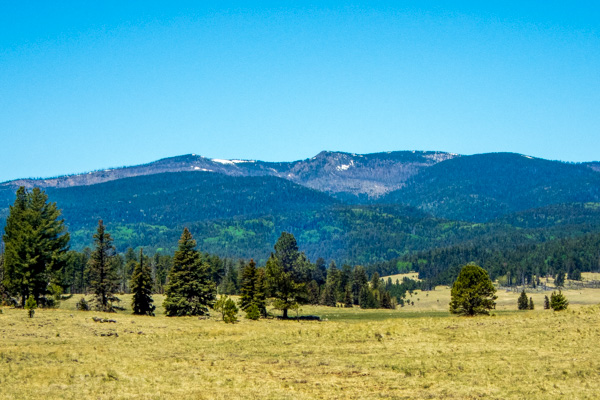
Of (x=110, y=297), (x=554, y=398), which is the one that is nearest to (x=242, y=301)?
(x=110, y=297)

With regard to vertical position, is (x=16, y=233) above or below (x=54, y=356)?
above

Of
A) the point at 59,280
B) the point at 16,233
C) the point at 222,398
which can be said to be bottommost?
the point at 222,398

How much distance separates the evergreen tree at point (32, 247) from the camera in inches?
2680

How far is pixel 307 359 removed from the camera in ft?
136

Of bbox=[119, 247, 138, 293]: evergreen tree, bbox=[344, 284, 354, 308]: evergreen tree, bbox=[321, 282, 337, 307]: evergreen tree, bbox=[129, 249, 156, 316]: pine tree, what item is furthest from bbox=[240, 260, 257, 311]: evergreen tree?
bbox=[119, 247, 138, 293]: evergreen tree

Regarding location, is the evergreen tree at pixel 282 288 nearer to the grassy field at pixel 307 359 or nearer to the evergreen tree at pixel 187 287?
the evergreen tree at pixel 187 287

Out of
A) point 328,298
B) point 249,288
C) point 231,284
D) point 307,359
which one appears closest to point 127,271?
point 231,284

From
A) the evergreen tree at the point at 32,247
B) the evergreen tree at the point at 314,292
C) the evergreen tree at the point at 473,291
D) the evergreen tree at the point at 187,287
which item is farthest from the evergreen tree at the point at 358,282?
the evergreen tree at the point at 32,247

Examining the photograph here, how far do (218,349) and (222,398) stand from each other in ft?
57.7

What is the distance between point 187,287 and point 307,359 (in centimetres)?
4061

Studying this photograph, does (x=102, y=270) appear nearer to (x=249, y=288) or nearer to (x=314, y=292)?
(x=249, y=288)

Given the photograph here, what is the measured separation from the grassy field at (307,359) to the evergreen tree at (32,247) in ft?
37.2

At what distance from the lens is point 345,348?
4634 cm

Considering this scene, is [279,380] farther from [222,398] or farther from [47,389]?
[47,389]
